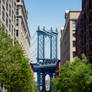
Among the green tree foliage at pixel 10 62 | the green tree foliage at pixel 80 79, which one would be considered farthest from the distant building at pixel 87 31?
the green tree foliage at pixel 10 62

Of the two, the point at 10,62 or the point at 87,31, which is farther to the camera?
the point at 87,31

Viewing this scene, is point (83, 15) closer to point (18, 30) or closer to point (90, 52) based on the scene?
point (90, 52)

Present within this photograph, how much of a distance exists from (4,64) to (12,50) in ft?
12.0

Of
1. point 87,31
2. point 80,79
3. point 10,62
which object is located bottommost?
point 80,79

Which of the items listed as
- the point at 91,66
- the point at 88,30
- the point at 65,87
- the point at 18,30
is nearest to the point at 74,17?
the point at 18,30

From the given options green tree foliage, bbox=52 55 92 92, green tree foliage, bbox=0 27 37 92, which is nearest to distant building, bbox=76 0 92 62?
green tree foliage, bbox=52 55 92 92

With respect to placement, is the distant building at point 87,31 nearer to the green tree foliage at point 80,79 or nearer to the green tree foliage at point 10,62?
the green tree foliage at point 80,79

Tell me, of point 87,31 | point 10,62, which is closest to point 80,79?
point 10,62

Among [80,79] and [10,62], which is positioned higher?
[10,62]

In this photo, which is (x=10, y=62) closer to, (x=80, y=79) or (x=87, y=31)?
(x=80, y=79)

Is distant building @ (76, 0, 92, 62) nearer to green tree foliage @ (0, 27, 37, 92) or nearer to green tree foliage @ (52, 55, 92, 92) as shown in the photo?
green tree foliage @ (52, 55, 92, 92)

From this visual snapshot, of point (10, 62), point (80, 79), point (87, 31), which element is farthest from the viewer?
point (87, 31)

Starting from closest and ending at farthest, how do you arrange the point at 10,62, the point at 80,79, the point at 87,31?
the point at 10,62, the point at 80,79, the point at 87,31

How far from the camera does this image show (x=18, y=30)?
359 ft
